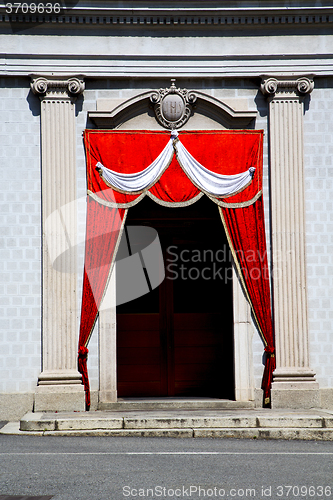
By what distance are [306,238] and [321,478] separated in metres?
5.78

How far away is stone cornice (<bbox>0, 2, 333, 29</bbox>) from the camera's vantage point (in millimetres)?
11781

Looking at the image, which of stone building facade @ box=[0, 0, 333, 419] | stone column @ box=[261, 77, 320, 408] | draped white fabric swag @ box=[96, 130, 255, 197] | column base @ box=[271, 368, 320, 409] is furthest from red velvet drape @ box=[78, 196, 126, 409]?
column base @ box=[271, 368, 320, 409]

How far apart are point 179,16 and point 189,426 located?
7.25 meters

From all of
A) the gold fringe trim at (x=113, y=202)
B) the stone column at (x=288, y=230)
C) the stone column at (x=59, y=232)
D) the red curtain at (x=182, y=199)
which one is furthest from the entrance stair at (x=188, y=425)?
the gold fringe trim at (x=113, y=202)

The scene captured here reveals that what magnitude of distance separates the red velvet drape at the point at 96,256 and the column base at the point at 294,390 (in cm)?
341

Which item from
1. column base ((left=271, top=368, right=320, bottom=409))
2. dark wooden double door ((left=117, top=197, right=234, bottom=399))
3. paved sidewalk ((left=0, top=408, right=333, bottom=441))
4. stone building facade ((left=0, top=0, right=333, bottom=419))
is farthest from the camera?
dark wooden double door ((left=117, top=197, right=234, bottom=399))

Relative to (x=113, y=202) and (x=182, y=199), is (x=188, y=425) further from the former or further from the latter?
(x=113, y=202)

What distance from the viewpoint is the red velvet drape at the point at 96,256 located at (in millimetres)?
11602

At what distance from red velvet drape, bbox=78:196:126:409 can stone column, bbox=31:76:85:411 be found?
19 cm

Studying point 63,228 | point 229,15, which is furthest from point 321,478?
point 229,15

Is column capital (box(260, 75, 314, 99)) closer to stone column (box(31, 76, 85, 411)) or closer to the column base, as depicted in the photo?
stone column (box(31, 76, 85, 411))

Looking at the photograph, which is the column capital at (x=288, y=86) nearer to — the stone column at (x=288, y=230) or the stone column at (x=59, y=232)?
the stone column at (x=288, y=230)

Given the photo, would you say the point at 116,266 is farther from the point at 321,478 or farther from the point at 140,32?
the point at 321,478

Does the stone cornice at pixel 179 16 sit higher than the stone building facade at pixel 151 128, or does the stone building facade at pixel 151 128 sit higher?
the stone cornice at pixel 179 16
